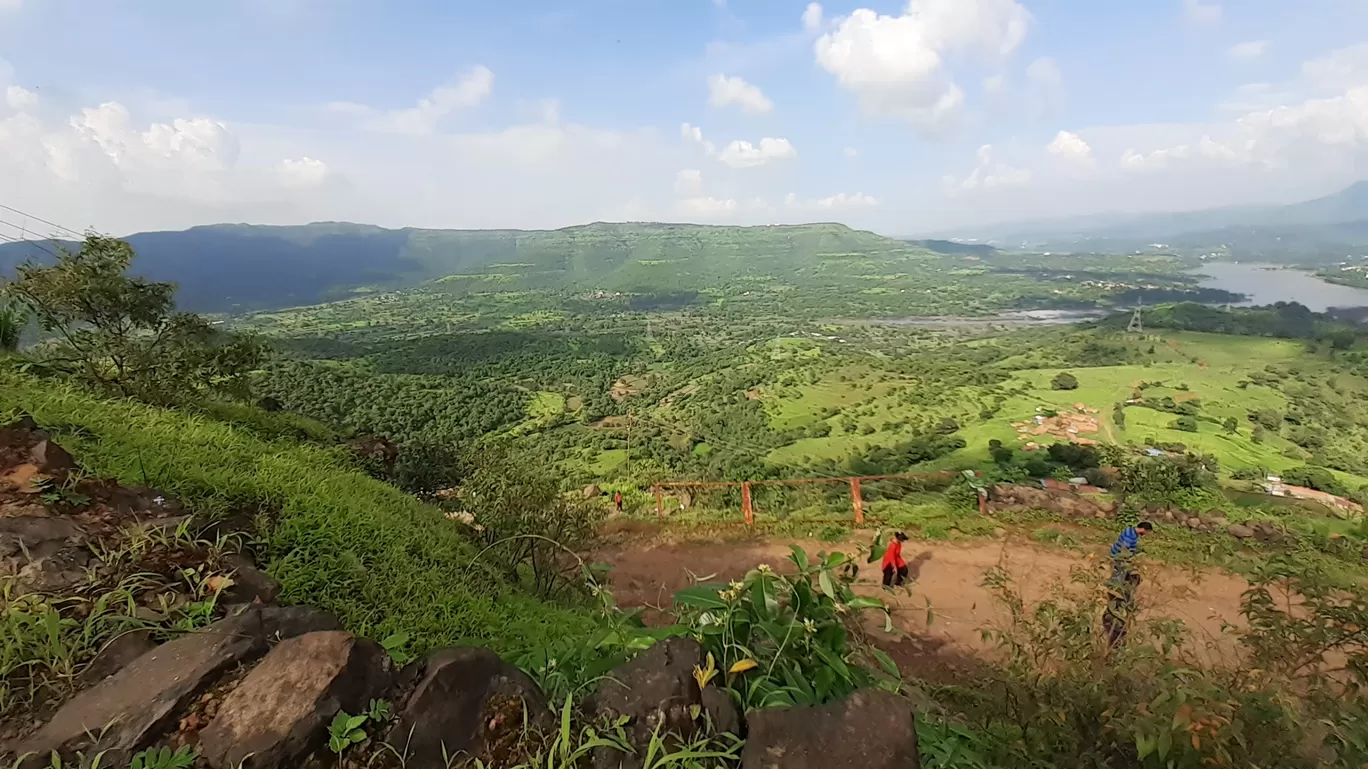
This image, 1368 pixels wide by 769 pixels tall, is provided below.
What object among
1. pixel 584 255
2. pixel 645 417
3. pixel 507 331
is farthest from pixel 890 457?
pixel 584 255

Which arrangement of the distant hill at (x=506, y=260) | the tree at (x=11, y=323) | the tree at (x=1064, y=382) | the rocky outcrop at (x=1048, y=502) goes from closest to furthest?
the tree at (x=11, y=323) → the rocky outcrop at (x=1048, y=502) → the tree at (x=1064, y=382) → the distant hill at (x=506, y=260)

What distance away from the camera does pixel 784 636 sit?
1.83 meters

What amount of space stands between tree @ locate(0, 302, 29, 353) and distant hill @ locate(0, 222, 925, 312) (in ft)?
371

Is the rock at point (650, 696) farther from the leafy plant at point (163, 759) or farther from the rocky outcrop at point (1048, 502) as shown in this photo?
the rocky outcrop at point (1048, 502)

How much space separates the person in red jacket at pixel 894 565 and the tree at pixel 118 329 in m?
6.82

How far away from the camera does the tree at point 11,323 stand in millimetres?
4988

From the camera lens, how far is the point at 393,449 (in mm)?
7840

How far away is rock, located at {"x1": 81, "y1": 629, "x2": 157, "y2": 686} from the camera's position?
175cm

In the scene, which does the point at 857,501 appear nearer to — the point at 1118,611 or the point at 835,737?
the point at 1118,611

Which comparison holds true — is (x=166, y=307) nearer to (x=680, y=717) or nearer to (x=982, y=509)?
(x=680, y=717)

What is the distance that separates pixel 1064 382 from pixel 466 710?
42.1 meters

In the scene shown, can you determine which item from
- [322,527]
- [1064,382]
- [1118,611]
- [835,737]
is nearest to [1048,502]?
[1118,611]

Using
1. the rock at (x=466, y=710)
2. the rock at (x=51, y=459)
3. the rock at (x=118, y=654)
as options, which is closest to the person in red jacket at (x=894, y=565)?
the rock at (x=466, y=710)

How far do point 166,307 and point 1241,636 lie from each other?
28.6 ft
